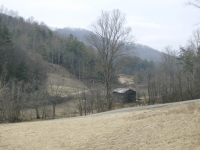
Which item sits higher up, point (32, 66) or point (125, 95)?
point (32, 66)

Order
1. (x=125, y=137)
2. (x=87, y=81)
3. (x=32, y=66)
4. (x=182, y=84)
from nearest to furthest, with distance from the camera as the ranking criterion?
(x=125, y=137), (x=182, y=84), (x=87, y=81), (x=32, y=66)

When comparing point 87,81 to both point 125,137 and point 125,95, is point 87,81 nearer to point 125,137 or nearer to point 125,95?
point 125,95

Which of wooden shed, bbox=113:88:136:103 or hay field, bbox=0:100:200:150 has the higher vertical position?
wooden shed, bbox=113:88:136:103

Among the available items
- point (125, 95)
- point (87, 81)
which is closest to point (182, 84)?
point (125, 95)

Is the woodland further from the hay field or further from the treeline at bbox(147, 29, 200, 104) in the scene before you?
the hay field

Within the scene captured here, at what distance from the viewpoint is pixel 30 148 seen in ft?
39.1

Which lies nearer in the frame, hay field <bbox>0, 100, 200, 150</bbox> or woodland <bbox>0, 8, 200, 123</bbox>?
hay field <bbox>0, 100, 200, 150</bbox>

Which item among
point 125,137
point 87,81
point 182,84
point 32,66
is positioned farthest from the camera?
point 32,66

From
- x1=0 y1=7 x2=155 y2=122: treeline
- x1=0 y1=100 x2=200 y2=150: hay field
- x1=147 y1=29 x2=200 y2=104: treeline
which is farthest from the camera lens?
x1=147 y1=29 x2=200 y2=104: treeline

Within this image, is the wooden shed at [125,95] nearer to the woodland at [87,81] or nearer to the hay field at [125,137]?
the woodland at [87,81]

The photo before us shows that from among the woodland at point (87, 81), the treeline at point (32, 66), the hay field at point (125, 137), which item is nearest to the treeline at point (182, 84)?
the woodland at point (87, 81)

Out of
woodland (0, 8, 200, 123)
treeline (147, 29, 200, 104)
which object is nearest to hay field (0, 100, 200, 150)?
woodland (0, 8, 200, 123)

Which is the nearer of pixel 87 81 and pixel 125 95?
pixel 125 95

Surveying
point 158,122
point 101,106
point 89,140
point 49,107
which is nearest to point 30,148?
point 89,140
